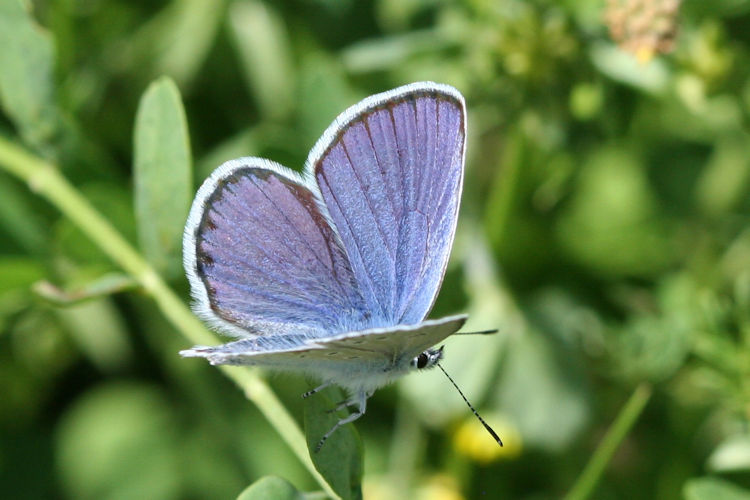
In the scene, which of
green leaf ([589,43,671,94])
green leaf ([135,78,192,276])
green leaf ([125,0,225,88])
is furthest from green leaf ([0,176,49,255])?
green leaf ([589,43,671,94])

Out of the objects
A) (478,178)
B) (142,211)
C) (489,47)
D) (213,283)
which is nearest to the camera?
(213,283)

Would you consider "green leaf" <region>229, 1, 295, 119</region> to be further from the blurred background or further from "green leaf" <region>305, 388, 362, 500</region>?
"green leaf" <region>305, 388, 362, 500</region>

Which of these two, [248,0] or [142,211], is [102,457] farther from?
[248,0]

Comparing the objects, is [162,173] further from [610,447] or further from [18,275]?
[610,447]

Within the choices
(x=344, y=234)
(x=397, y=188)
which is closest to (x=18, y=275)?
(x=344, y=234)

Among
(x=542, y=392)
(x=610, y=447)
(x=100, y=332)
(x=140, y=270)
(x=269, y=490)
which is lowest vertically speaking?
(x=542, y=392)

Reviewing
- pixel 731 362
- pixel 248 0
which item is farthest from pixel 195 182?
pixel 731 362
